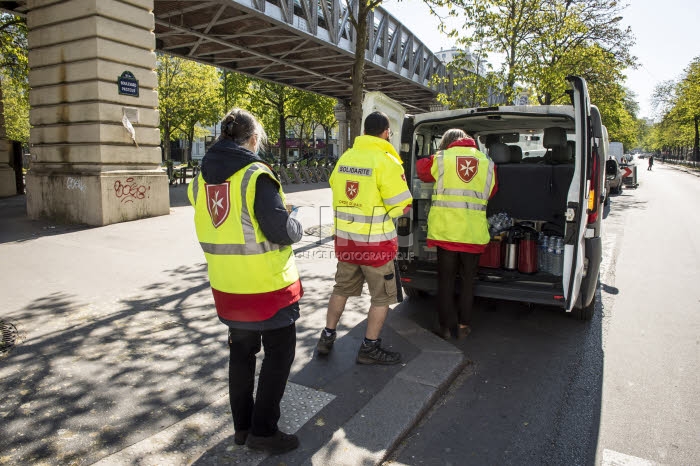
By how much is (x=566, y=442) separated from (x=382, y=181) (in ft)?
6.76

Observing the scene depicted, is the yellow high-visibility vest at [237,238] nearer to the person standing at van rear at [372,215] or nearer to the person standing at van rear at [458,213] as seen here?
the person standing at van rear at [372,215]

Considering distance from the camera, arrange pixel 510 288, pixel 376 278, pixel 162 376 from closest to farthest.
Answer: pixel 162 376
pixel 376 278
pixel 510 288

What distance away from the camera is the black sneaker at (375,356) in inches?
158

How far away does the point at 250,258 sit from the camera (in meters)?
2.54

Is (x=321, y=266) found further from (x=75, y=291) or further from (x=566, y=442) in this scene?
(x=566, y=442)

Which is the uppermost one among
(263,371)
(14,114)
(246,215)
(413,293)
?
(14,114)

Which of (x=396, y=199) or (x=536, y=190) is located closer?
(x=396, y=199)

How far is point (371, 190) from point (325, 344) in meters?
1.33

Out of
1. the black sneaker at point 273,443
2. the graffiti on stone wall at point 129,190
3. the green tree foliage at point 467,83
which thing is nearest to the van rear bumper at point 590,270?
the black sneaker at point 273,443

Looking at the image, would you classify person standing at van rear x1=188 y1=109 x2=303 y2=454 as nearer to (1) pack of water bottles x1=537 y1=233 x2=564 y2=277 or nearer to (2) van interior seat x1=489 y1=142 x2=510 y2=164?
(1) pack of water bottles x1=537 y1=233 x2=564 y2=277

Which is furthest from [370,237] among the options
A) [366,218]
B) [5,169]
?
[5,169]

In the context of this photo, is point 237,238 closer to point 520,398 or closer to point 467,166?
point 520,398

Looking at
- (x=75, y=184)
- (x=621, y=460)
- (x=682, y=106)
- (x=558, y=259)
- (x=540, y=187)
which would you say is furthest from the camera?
(x=682, y=106)

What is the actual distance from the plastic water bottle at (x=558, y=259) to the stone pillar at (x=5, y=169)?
15941 mm
